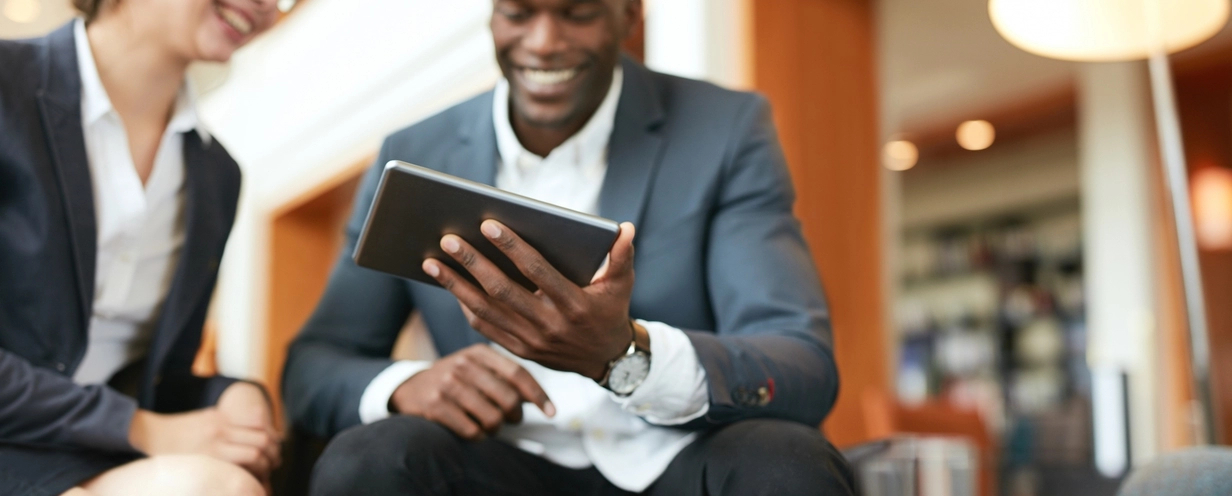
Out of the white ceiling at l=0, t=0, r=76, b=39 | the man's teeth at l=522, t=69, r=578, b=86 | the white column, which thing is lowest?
the white column

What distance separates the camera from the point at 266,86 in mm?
5133

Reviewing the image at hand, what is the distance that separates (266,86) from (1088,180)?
4311 mm

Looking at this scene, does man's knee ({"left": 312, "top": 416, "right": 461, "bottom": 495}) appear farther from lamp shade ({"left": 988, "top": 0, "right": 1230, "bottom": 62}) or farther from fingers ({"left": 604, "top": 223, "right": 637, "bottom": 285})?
lamp shade ({"left": 988, "top": 0, "right": 1230, "bottom": 62})

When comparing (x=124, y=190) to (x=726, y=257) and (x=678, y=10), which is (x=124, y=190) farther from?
(x=678, y=10)

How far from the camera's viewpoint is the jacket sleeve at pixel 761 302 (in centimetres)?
119

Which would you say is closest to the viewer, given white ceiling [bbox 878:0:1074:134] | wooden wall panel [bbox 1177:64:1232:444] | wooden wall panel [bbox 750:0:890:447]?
wooden wall panel [bbox 750:0:890:447]

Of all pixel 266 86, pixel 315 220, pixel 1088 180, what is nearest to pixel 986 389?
pixel 1088 180

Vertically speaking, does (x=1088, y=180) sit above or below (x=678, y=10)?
below

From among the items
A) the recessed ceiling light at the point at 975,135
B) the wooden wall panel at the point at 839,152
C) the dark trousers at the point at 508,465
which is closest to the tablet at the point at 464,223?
the dark trousers at the point at 508,465

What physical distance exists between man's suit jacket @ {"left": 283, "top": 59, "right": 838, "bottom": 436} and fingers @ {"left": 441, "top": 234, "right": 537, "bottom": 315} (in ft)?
0.80

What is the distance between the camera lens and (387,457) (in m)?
1.11

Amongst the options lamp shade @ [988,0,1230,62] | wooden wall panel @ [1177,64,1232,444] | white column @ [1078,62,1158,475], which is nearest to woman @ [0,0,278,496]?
lamp shade @ [988,0,1230,62]

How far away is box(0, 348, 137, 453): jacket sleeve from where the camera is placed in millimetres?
1211

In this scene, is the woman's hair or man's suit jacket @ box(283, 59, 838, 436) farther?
the woman's hair
